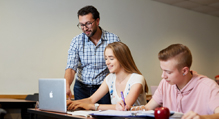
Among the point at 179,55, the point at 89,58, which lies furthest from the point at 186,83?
the point at 89,58

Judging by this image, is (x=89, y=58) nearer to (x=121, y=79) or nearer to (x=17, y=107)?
(x=121, y=79)

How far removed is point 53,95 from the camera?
1.64 m

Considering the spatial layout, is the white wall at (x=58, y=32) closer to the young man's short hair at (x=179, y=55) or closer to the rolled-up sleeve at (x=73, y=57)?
the rolled-up sleeve at (x=73, y=57)

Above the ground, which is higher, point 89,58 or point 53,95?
point 89,58

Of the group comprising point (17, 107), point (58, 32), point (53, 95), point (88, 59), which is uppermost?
point (58, 32)

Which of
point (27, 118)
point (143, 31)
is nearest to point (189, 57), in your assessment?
point (27, 118)

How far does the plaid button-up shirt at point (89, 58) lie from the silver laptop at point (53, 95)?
824mm

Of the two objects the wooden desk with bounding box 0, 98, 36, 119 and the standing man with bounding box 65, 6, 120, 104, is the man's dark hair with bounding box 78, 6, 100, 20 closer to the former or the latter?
the standing man with bounding box 65, 6, 120, 104

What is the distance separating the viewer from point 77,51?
2615 mm

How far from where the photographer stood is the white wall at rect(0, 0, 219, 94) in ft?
13.5

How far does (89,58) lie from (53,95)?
99 cm

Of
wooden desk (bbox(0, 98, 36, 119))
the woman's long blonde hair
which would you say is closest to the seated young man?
the woman's long blonde hair

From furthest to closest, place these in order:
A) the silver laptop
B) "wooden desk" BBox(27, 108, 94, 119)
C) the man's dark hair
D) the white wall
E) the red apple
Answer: the white wall < the man's dark hair < the silver laptop < "wooden desk" BBox(27, 108, 94, 119) < the red apple

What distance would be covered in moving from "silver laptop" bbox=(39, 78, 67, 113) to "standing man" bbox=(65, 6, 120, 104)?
75 centimetres
